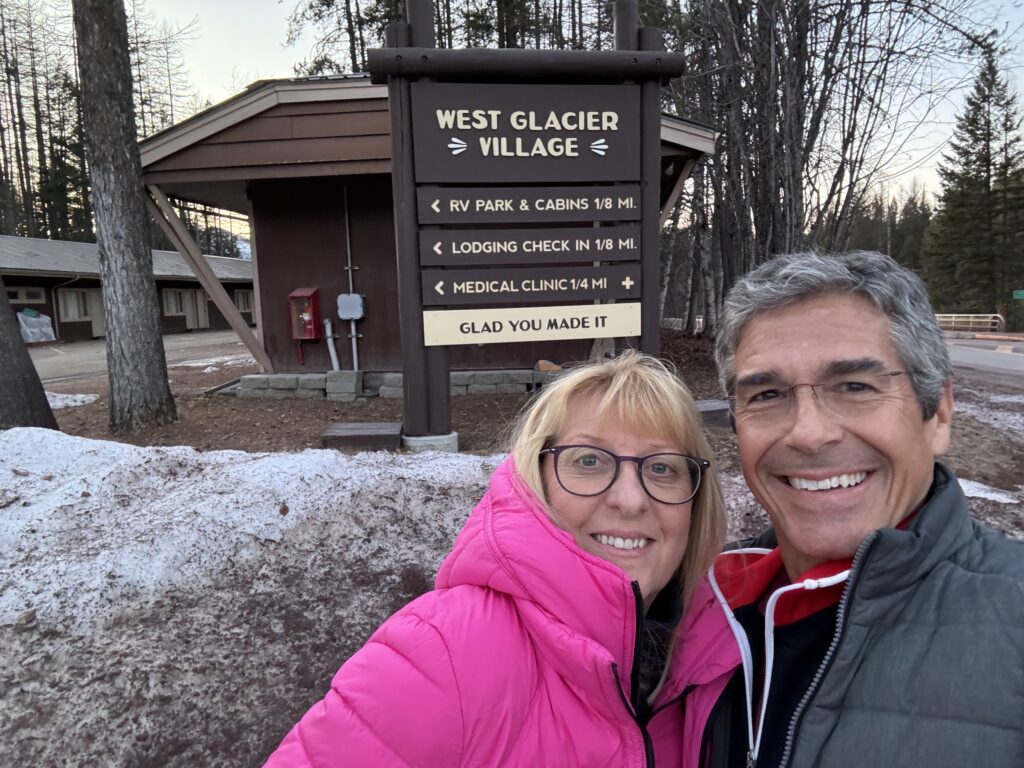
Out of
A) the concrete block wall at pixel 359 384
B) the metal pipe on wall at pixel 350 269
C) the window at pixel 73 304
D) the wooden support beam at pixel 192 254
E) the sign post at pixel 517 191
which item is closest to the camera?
the sign post at pixel 517 191

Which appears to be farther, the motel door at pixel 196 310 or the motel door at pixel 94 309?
the motel door at pixel 196 310

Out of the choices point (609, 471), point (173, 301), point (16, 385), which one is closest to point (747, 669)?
point (609, 471)

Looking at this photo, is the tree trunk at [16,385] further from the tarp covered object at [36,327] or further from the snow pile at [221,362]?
the tarp covered object at [36,327]

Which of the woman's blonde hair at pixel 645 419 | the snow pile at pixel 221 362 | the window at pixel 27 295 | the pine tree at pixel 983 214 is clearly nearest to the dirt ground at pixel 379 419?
the woman's blonde hair at pixel 645 419

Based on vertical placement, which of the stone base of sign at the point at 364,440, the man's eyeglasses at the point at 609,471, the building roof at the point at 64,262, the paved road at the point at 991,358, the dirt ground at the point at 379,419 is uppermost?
the building roof at the point at 64,262

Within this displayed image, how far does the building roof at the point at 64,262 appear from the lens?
21969 millimetres

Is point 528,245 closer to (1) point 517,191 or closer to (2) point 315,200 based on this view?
(1) point 517,191

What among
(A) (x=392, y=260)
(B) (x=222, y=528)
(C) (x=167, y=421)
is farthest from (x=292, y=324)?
(B) (x=222, y=528)

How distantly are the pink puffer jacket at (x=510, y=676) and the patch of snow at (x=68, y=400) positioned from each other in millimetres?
9143

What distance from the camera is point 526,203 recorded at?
217 inches

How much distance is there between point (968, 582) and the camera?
3.54ft

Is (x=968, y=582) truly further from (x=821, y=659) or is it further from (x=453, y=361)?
(x=453, y=361)

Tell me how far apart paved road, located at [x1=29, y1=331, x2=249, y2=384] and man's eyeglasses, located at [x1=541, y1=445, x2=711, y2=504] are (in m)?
15.0

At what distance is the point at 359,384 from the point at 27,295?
21.2 metres
